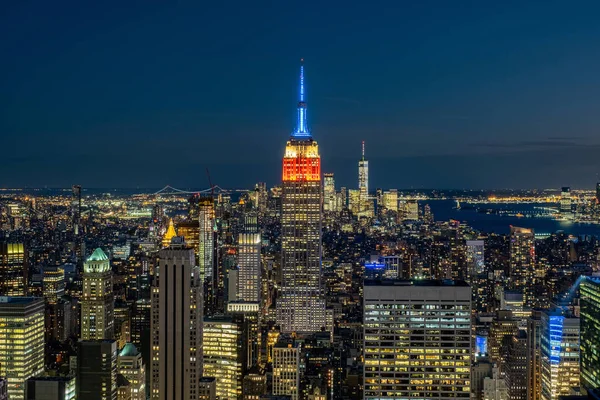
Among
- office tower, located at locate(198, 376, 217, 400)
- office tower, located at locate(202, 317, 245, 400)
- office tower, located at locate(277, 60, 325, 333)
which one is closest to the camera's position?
office tower, located at locate(198, 376, 217, 400)

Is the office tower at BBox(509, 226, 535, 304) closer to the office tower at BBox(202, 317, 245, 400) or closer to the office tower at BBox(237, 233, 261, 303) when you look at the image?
the office tower at BBox(237, 233, 261, 303)

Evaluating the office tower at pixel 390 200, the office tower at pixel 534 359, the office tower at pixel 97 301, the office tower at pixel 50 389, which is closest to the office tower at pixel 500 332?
the office tower at pixel 534 359

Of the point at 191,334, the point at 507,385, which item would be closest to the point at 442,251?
the point at 507,385

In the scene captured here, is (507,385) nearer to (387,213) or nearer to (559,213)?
(559,213)

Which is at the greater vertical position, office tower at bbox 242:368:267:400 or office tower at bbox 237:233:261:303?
office tower at bbox 237:233:261:303

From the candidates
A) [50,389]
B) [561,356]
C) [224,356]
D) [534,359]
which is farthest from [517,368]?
[50,389]

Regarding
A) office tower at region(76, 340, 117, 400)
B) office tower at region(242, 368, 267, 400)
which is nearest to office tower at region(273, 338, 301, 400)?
office tower at region(242, 368, 267, 400)

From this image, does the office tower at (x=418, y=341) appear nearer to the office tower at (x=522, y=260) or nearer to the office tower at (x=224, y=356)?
the office tower at (x=224, y=356)
